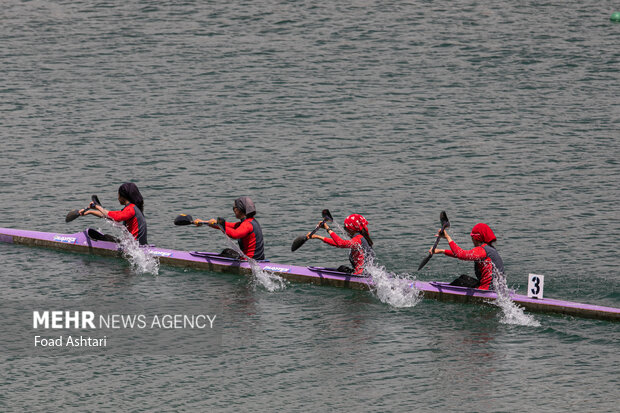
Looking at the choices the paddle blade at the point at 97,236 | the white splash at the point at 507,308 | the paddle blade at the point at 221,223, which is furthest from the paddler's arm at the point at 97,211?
the white splash at the point at 507,308

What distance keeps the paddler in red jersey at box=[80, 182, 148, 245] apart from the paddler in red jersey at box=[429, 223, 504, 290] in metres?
Result: 7.86

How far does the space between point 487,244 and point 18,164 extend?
18.5 meters

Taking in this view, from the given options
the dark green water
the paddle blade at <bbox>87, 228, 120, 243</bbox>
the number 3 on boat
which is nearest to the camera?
the dark green water

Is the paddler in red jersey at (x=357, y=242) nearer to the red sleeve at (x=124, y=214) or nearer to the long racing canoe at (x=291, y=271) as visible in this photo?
the long racing canoe at (x=291, y=271)

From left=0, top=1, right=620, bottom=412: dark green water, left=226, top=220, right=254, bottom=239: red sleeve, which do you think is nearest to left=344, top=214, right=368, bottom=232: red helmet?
left=0, top=1, right=620, bottom=412: dark green water

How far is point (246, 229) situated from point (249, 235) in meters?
0.30

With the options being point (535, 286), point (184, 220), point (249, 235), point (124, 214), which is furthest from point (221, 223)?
point (535, 286)

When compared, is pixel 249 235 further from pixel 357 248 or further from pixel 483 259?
pixel 483 259

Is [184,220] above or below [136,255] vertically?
above

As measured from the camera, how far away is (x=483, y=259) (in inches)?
965

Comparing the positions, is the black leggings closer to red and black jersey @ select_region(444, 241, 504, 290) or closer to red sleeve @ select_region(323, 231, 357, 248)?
red and black jersey @ select_region(444, 241, 504, 290)

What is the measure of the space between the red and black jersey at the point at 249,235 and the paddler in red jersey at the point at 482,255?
4616 mm

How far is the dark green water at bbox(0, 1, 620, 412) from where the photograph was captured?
21422 mm

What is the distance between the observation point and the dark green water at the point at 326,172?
70.3ft
